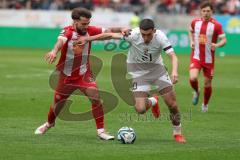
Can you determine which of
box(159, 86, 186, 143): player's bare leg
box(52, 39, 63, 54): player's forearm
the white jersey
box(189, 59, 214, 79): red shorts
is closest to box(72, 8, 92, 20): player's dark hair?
box(52, 39, 63, 54): player's forearm

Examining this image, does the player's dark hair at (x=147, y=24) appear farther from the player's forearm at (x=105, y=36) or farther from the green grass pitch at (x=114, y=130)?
the green grass pitch at (x=114, y=130)

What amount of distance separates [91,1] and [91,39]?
3604 cm

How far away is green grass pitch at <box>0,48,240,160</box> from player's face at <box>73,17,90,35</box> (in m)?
1.83

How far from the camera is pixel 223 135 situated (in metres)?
13.7

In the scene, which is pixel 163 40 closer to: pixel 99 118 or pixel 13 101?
pixel 99 118

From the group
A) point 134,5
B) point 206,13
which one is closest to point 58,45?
point 206,13

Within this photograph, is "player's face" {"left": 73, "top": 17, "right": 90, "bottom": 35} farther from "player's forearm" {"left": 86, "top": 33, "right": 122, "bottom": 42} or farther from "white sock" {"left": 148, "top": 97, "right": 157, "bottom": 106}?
"white sock" {"left": 148, "top": 97, "right": 157, "bottom": 106}

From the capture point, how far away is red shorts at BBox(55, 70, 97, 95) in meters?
13.3

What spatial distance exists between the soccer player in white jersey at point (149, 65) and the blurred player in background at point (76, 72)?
14.7 inches

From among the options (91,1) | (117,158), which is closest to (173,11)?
(91,1)

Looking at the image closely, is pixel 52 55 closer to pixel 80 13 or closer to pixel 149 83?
pixel 80 13

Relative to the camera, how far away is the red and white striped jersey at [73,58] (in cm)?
1312

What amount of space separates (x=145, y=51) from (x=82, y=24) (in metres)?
1.16

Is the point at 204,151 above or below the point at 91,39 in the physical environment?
below
